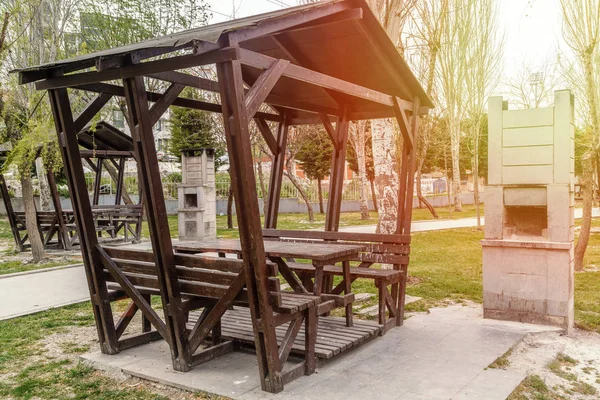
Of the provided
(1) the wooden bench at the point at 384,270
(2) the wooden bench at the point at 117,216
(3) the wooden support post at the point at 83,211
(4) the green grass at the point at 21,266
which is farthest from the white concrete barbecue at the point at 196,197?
(3) the wooden support post at the point at 83,211

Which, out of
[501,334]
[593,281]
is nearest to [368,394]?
[501,334]

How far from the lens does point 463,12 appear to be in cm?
1719

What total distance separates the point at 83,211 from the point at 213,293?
1561 mm

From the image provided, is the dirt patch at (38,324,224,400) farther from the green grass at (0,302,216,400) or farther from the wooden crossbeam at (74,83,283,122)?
the wooden crossbeam at (74,83,283,122)

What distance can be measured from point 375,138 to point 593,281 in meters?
4.33

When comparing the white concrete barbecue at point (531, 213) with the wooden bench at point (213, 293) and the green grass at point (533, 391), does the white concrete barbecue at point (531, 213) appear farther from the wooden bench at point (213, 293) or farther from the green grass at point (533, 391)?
the wooden bench at point (213, 293)

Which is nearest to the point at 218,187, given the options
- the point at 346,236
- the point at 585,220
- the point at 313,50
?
the point at 585,220

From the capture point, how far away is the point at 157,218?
4719 mm

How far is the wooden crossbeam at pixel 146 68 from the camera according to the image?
4047 millimetres

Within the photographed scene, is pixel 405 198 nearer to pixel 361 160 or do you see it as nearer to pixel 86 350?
pixel 86 350

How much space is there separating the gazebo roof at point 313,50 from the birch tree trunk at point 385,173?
2.39 meters

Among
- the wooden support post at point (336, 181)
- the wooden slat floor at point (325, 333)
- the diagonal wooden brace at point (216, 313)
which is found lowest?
the wooden slat floor at point (325, 333)

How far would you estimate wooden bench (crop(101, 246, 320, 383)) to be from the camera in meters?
4.52

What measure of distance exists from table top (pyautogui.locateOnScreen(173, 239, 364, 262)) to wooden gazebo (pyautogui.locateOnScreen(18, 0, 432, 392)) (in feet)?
0.14
